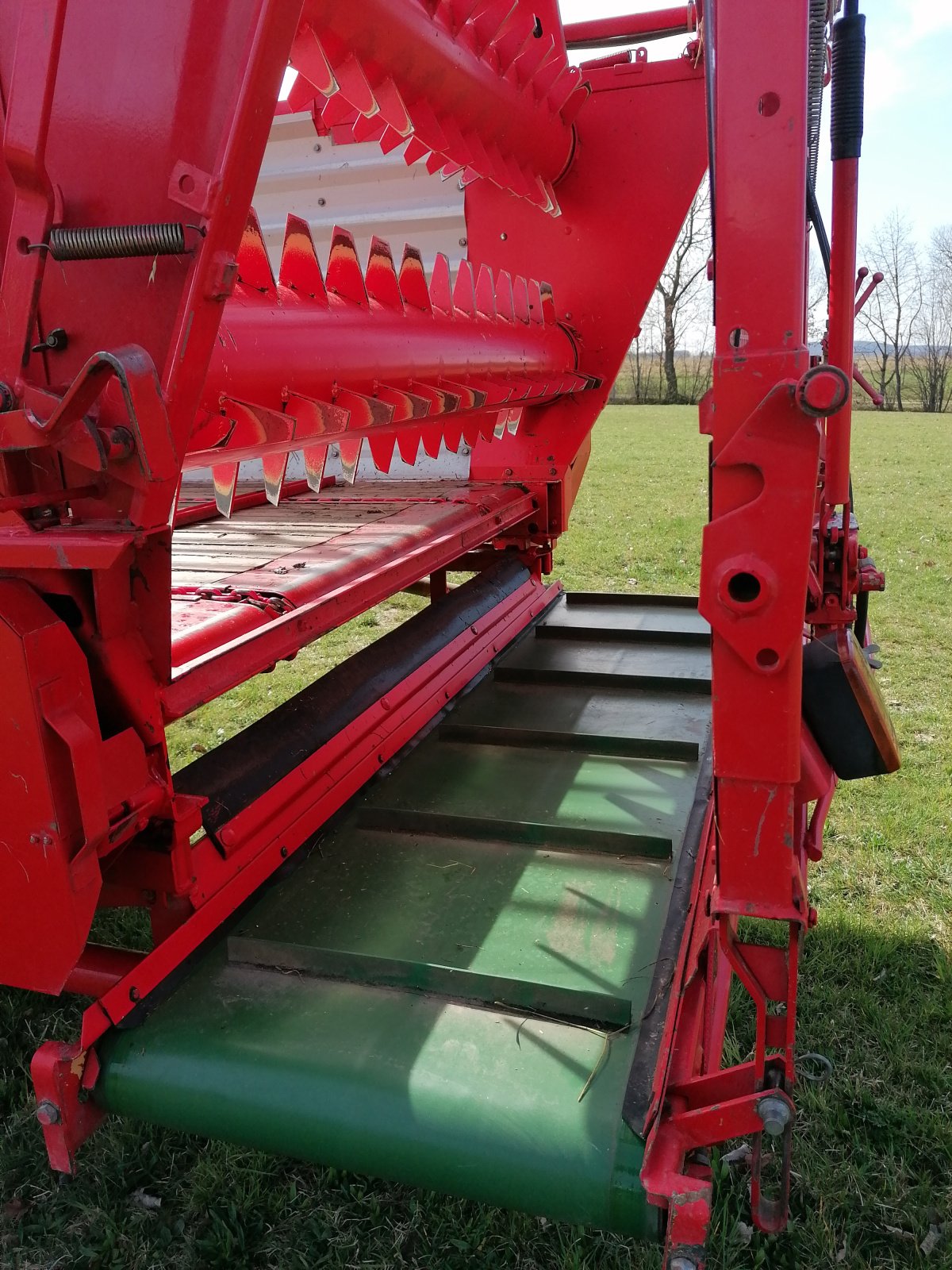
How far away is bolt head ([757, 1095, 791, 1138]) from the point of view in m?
1.47

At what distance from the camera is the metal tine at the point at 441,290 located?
9.91ft

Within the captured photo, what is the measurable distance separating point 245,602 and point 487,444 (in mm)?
2315

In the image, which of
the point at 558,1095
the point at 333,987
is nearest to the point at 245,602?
the point at 333,987

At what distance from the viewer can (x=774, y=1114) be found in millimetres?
1479

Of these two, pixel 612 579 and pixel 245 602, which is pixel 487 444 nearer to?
pixel 245 602

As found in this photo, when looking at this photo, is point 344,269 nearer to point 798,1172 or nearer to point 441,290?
point 441,290

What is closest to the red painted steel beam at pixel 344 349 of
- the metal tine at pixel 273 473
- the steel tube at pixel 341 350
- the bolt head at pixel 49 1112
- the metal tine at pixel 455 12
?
the steel tube at pixel 341 350

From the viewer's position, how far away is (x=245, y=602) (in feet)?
7.20

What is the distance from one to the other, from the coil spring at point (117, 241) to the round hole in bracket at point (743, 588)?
0.98 m

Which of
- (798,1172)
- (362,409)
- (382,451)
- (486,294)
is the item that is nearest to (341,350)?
(362,409)

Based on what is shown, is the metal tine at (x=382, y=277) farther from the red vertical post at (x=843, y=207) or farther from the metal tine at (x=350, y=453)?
the red vertical post at (x=843, y=207)

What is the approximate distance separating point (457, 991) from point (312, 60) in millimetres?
1887

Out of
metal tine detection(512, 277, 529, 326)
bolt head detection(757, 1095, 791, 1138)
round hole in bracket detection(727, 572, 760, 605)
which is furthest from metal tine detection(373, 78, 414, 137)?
bolt head detection(757, 1095, 791, 1138)

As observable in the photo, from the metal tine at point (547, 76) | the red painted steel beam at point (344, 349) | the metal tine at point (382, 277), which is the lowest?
the red painted steel beam at point (344, 349)
